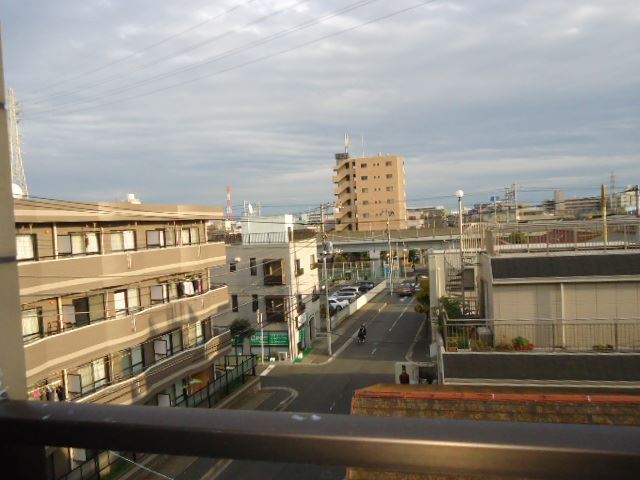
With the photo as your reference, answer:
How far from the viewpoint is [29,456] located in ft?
Result: 2.97

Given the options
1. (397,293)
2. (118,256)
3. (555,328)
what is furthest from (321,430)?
(397,293)

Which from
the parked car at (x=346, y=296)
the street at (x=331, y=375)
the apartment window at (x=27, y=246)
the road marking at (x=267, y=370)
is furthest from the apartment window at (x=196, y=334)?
the parked car at (x=346, y=296)

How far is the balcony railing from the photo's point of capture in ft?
2.23

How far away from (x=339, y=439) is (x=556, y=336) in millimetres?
7885

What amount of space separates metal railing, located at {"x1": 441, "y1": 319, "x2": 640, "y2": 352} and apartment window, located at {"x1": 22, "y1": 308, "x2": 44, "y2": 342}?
257 inches

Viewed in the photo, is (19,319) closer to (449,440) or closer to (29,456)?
(29,456)

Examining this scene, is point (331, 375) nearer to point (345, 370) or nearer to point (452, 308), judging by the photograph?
point (345, 370)

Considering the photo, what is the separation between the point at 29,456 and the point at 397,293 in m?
33.4

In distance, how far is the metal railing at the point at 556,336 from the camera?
7.48 m

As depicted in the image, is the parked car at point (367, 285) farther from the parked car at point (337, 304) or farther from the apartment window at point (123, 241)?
the apartment window at point (123, 241)

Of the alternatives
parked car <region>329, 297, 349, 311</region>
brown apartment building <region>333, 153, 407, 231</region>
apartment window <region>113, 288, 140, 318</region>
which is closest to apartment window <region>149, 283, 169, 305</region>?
apartment window <region>113, 288, 140, 318</region>

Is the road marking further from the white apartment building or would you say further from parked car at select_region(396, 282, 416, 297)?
parked car at select_region(396, 282, 416, 297)

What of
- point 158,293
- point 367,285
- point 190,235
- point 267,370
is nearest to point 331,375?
point 267,370

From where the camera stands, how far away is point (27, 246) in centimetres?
882
